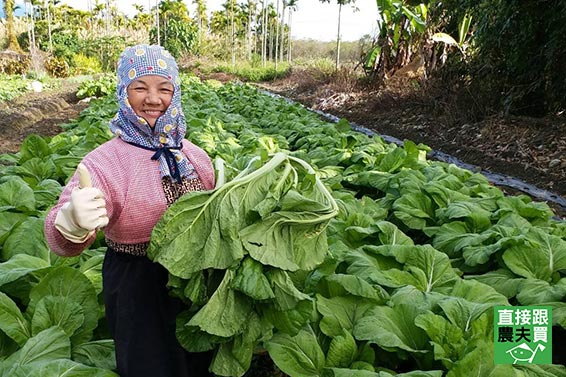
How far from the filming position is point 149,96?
196 cm

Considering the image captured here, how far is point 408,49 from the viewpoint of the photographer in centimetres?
1694

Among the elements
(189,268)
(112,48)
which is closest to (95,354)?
(189,268)

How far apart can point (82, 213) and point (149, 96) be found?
1.80 ft

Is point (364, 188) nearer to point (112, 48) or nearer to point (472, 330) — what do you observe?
point (472, 330)

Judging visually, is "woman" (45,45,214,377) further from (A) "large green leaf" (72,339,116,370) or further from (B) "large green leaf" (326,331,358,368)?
(B) "large green leaf" (326,331,358,368)

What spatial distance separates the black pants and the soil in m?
5.70

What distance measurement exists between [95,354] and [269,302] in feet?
3.15

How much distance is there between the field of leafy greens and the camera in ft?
6.19

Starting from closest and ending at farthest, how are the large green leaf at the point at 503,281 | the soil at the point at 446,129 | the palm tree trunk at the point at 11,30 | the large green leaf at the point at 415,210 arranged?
the large green leaf at the point at 503,281
the large green leaf at the point at 415,210
the soil at the point at 446,129
the palm tree trunk at the point at 11,30

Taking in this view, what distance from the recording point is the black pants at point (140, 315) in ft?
6.56

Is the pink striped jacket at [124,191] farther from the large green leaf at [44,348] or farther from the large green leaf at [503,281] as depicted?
the large green leaf at [503,281]

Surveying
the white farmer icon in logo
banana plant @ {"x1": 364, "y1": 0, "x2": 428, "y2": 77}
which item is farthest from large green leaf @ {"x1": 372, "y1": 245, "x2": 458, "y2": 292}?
banana plant @ {"x1": 364, "y1": 0, "x2": 428, "y2": 77}

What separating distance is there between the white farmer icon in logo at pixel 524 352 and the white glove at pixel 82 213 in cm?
173

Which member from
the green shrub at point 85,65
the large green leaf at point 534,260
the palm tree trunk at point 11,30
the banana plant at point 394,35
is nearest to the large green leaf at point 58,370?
the large green leaf at point 534,260
